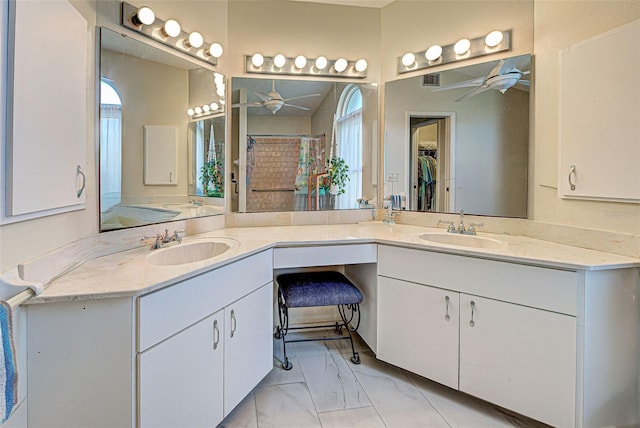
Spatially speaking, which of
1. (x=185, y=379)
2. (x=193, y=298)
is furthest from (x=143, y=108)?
(x=185, y=379)

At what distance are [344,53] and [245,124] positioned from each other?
0.92 meters

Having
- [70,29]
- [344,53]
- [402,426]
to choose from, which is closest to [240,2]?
[344,53]

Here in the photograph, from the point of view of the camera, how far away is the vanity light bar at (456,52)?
2047mm

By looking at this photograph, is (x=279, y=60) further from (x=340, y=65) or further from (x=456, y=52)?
(x=456, y=52)

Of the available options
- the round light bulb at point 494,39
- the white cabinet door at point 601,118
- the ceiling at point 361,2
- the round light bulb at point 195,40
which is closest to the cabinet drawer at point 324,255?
the white cabinet door at point 601,118

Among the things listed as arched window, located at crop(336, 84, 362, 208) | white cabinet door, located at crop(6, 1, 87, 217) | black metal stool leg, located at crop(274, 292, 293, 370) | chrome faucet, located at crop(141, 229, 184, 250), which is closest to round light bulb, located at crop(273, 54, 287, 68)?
A: arched window, located at crop(336, 84, 362, 208)

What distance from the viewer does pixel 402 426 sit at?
61.6 inches

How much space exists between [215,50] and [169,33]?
353mm

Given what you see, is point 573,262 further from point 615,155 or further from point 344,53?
point 344,53

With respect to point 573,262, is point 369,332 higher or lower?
lower

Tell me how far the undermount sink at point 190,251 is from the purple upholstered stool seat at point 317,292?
0.47m

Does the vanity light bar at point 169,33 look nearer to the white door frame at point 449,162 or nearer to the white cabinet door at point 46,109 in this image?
the white cabinet door at point 46,109

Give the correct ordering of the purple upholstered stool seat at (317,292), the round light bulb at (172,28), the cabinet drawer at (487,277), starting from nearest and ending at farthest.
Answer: the cabinet drawer at (487,277)
the round light bulb at (172,28)
the purple upholstered stool seat at (317,292)

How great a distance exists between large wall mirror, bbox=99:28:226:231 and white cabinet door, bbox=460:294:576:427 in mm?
1625
